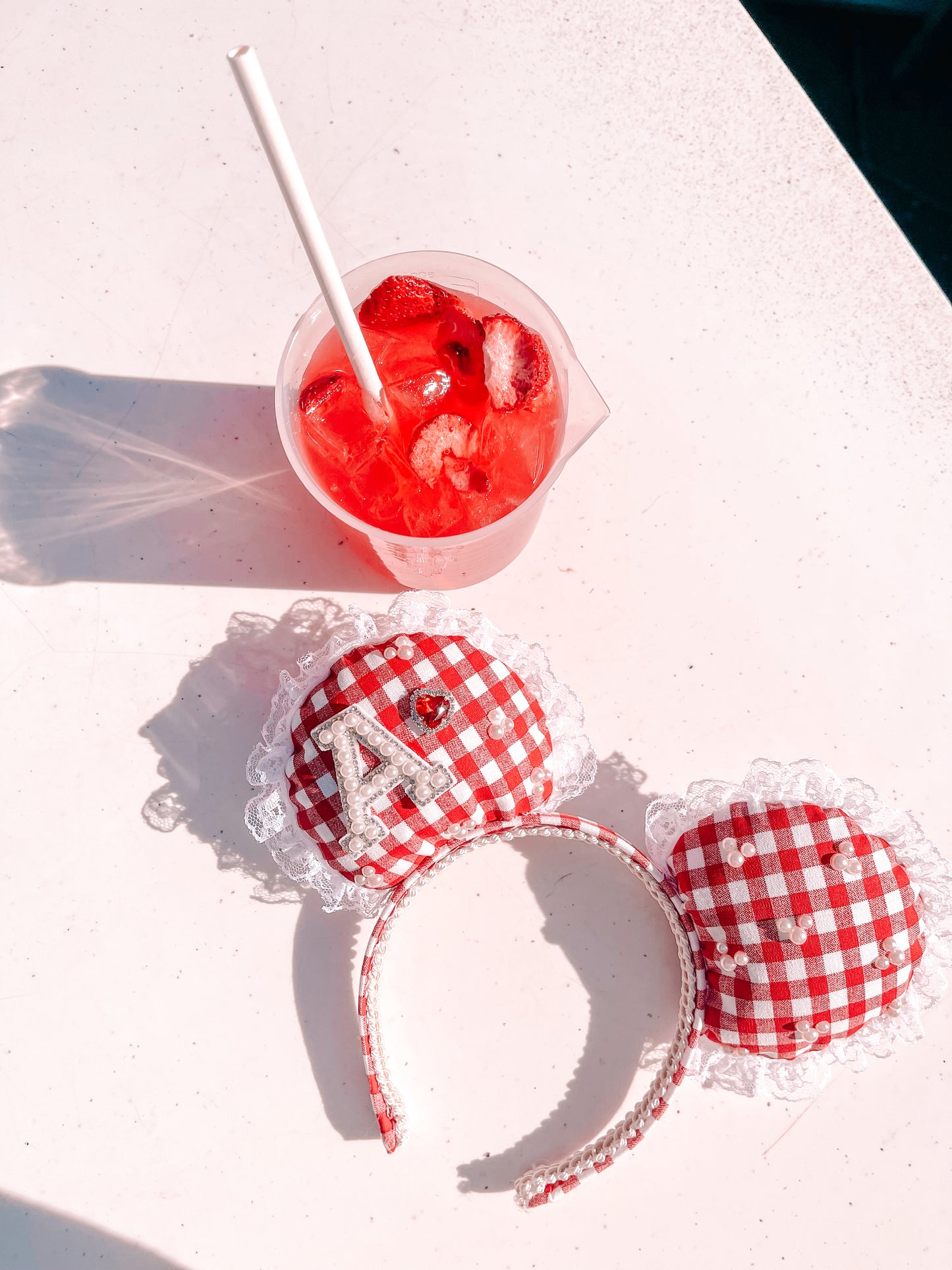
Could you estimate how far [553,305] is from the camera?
1.25 m

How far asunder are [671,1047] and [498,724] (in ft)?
1.53

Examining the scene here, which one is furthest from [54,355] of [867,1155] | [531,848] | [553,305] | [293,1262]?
[867,1155]

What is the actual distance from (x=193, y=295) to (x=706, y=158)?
0.74 meters

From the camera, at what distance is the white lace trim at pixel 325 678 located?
3.48 feet

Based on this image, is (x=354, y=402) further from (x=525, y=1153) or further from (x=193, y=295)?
(x=525, y=1153)

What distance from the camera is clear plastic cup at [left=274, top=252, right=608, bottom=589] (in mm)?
962

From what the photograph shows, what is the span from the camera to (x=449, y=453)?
0.97 metres

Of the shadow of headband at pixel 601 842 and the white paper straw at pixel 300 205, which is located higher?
the white paper straw at pixel 300 205

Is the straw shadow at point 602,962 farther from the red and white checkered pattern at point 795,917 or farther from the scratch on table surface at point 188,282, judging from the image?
the scratch on table surface at point 188,282

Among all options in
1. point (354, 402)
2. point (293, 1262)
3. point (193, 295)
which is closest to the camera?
point (354, 402)

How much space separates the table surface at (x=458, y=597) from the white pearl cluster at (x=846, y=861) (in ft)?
0.67

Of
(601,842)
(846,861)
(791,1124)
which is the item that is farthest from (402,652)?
(791,1124)

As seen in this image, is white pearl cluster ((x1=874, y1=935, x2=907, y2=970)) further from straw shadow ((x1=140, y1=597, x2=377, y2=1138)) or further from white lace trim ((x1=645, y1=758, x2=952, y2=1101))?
straw shadow ((x1=140, y1=597, x2=377, y2=1138))

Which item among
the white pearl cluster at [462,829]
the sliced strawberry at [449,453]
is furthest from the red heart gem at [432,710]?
the sliced strawberry at [449,453]
